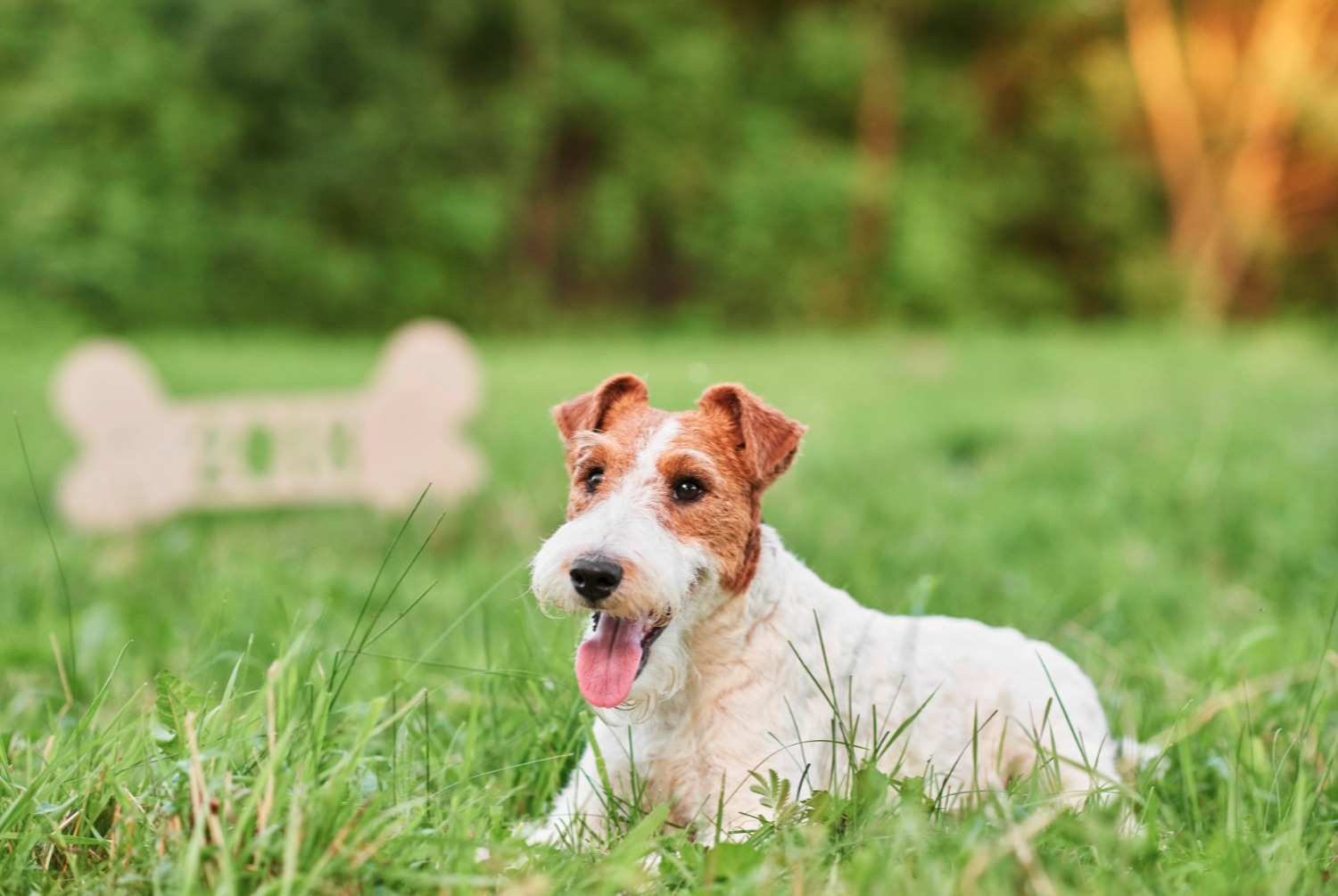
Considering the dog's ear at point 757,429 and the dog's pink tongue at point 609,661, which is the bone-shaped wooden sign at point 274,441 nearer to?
the dog's ear at point 757,429

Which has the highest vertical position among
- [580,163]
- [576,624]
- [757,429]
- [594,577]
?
[580,163]

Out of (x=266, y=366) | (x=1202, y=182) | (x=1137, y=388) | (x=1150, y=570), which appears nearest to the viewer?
(x=1150, y=570)

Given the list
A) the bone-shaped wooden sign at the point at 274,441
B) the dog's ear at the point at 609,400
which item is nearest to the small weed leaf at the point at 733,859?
the dog's ear at the point at 609,400

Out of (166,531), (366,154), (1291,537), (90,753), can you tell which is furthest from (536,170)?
(90,753)

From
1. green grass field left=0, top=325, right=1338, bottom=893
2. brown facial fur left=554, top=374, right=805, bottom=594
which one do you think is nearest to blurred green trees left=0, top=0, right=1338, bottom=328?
green grass field left=0, top=325, right=1338, bottom=893

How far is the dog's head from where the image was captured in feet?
7.04

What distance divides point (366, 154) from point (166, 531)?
14.9m

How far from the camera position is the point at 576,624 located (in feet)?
10.1

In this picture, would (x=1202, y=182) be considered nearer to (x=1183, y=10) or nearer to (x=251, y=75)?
(x=1183, y=10)

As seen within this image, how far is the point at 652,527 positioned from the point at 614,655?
27 centimetres

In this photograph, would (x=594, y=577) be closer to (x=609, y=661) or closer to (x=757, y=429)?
(x=609, y=661)

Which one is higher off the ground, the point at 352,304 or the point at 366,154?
the point at 366,154

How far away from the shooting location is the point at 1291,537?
528 centimetres

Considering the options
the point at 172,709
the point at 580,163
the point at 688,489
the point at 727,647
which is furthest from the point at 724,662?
the point at 580,163
